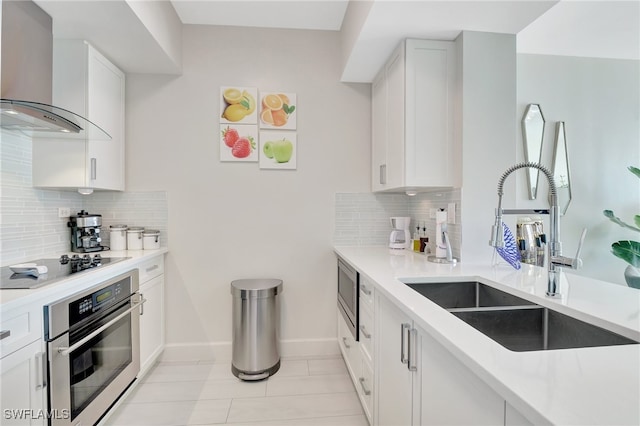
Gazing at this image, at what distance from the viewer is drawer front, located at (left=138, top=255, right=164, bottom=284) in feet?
7.58

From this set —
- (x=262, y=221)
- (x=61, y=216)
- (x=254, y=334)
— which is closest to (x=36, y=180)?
(x=61, y=216)

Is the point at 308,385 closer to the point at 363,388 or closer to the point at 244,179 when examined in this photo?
the point at 363,388

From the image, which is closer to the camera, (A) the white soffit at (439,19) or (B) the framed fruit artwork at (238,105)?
(A) the white soffit at (439,19)

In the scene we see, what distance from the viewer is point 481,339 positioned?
86cm

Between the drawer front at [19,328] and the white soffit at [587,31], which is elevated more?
the white soffit at [587,31]

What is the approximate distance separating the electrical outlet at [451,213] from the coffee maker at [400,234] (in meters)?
0.52

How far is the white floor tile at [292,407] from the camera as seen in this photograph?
1.97m

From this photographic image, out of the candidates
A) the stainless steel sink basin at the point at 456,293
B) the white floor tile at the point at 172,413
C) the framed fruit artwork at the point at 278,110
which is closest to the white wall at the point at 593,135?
the stainless steel sink basin at the point at 456,293

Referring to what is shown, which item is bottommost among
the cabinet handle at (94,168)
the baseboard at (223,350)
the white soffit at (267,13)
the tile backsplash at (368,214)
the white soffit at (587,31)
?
the baseboard at (223,350)

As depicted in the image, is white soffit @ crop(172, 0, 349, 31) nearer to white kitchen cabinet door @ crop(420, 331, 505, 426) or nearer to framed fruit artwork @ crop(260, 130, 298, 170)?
framed fruit artwork @ crop(260, 130, 298, 170)

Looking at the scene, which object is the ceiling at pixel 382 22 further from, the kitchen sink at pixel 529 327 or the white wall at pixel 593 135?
the kitchen sink at pixel 529 327

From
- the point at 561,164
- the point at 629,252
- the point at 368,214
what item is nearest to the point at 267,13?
the point at 368,214

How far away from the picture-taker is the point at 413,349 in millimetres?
1182

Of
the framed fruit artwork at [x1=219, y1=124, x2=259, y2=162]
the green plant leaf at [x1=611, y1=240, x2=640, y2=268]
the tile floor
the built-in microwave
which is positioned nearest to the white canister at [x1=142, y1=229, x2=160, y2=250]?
the framed fruit artwork at [x1=219, y1=124, x2=259, y2=162]
